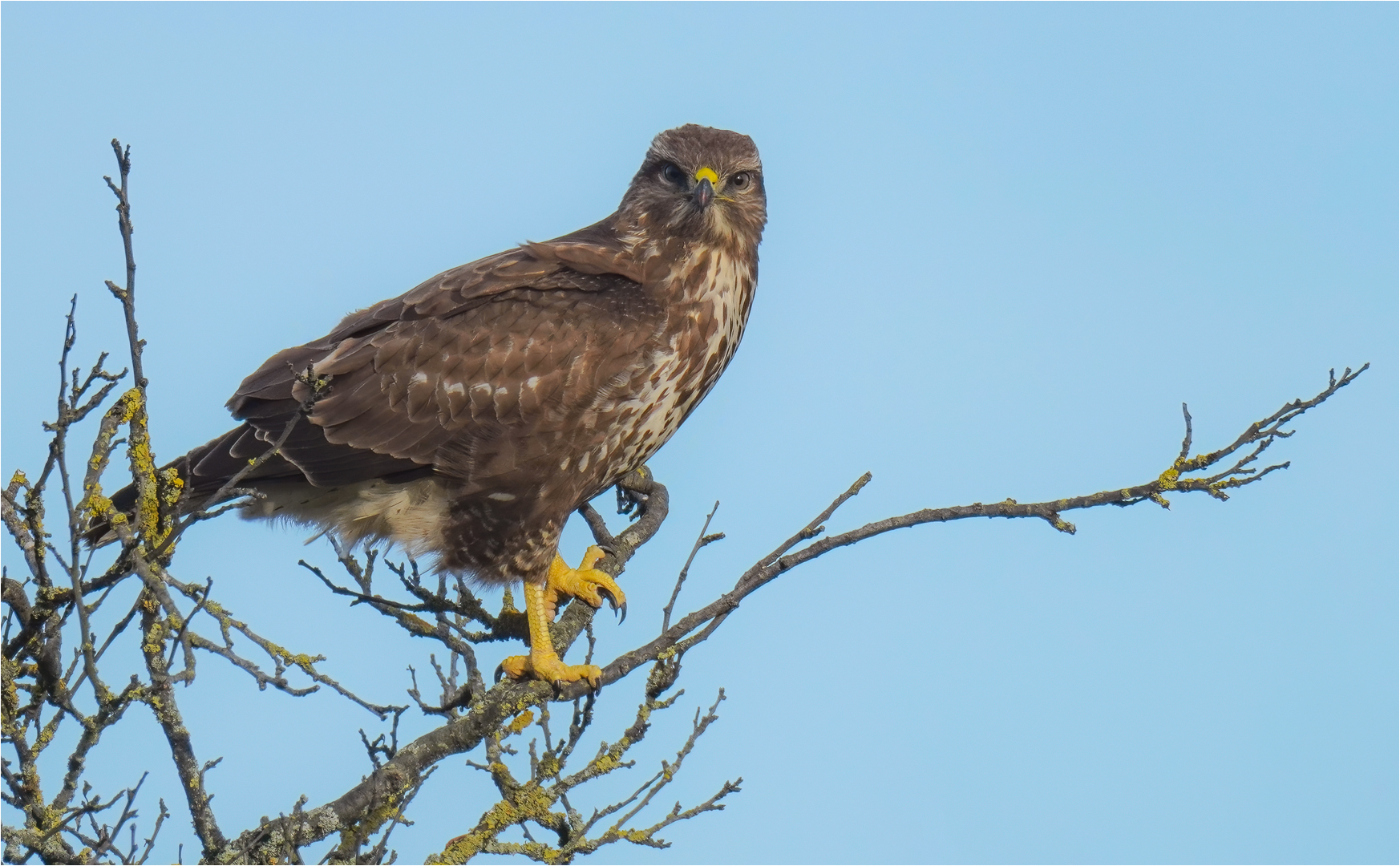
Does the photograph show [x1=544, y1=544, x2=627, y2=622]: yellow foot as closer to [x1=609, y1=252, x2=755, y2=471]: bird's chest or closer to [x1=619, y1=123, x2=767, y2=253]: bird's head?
[x1=609, y1=252, x2=755, y2=471]: bird's chest

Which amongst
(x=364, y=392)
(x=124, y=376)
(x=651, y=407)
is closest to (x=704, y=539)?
(x=651, y=407)

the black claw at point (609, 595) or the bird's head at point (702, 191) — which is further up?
the bird's head at point (702, 191)

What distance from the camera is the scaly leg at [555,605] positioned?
18.3ft

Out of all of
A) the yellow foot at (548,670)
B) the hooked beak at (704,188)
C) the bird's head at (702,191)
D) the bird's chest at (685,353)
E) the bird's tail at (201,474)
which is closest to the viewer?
the bird's tail at (201,474)

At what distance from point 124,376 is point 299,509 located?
7.49 feet

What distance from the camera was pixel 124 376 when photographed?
3.99 m

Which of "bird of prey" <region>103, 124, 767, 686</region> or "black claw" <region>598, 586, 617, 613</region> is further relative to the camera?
"black claw" <region>598, 586, 617, 613</region>

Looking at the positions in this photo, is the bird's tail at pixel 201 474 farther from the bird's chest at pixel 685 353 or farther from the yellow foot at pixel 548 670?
the bird's chest at pixel 685 353

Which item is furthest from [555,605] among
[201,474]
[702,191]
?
[702,191]

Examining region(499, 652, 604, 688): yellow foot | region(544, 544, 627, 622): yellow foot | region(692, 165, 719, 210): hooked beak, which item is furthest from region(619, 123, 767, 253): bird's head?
region(499, 652, 604, 688): yellow foot

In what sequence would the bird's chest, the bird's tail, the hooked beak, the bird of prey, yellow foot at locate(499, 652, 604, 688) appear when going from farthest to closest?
the hooked beak
the bird's chest
the bird of prey
yellow foot at locate(499, 652, 604, 688)
the bird's tail

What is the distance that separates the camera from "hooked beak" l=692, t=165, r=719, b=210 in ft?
20.3

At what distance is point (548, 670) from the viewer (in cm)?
560

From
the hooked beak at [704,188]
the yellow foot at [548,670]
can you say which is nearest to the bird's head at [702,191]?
the hooked beak at [704,188]
